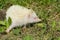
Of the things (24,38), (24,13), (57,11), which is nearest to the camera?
(24,38)

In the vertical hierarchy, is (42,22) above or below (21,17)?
below

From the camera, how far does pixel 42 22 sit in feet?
16.9

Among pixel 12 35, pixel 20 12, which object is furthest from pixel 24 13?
pixel 12 35

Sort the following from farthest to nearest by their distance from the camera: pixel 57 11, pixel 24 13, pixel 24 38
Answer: pixel 57 11 < pixel 24 13 < pixel 24 38

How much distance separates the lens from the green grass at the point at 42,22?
191 inches

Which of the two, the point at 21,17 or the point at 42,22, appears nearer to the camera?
the point at 21,17

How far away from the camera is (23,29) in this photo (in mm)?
5043

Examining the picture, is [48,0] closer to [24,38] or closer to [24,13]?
[24,13]

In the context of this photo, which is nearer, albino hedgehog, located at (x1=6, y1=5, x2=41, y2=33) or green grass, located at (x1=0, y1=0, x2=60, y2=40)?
green grass, located at (x1=0, y1=0, x2=60, y2=40)

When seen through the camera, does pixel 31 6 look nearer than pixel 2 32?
No

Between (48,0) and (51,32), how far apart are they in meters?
0.89

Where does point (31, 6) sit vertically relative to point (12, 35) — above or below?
above

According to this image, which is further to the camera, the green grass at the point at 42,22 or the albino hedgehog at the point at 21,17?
the albino hedgehog at the point at 21,17

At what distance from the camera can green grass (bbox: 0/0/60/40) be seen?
4.85 m
